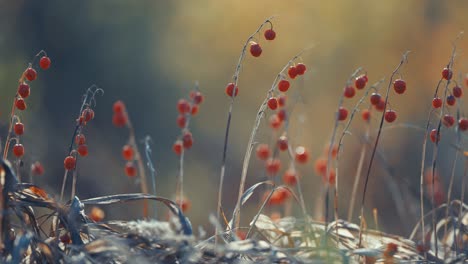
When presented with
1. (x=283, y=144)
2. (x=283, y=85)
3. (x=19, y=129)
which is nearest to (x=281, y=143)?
(x=283, y=144)

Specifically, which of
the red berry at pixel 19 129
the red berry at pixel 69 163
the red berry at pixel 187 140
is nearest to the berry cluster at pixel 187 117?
the red berry at pixel 187 140

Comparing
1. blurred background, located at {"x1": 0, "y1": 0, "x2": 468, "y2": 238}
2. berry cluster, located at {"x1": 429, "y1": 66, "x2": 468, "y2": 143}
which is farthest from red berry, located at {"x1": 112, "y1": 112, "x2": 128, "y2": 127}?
blurred background, located at {"x1": 0, "y1": 0, "x2": 468, "y2": 238}

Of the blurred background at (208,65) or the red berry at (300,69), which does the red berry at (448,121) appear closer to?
the red berry at (300,69)

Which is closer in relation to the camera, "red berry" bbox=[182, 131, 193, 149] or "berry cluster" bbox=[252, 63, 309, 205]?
Answer: "berry cluster" bbox=[252, 63, 309, 205]

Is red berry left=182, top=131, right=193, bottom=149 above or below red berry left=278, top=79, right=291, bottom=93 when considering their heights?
below

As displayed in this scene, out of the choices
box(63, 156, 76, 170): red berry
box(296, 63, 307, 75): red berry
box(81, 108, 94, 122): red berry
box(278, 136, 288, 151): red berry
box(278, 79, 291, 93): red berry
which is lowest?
box(278, 136, 288, 151): red berry

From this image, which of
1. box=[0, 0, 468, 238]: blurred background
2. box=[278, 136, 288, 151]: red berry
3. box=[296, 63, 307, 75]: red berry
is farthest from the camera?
box=[0, 0, 468, 238]: blurred background

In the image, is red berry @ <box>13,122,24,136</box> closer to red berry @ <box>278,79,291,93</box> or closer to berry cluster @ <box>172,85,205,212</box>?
berry cluster @ <box>172,85,205,212</box>

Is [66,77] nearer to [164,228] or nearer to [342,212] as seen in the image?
[342,212]

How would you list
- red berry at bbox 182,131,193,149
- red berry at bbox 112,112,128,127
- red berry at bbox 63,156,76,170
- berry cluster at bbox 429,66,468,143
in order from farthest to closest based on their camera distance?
red berry at bbox 112,112,128,127, red berry at bbox 182,131,193,149, red berry at bbox 63,156,76,170, berry cluster at bbox 429,66,468,143
